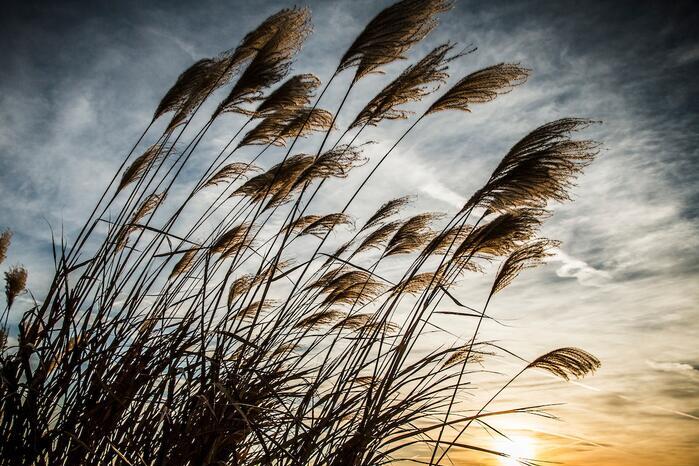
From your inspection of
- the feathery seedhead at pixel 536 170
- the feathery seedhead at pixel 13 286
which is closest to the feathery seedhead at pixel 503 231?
the feathery seedhead at pixel 536 170

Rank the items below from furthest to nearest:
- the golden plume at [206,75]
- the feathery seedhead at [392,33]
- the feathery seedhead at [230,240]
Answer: the feathery seedhead at [230,240] → the golden plume at [206,75] → the feathery seedhead at [392,33]

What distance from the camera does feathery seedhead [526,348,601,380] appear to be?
2703mm

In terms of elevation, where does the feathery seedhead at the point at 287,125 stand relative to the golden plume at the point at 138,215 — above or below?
above

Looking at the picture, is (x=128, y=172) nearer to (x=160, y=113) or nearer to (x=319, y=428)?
(x=160, y=113)

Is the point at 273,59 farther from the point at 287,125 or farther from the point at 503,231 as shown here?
the point at 503,231

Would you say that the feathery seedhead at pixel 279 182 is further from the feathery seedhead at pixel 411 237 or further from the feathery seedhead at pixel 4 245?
the feathery seedhead at pixel 4 245

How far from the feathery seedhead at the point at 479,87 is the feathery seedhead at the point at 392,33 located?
37 centimetres

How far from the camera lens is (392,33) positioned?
2453 millimetres

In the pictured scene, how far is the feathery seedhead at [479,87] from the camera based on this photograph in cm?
252

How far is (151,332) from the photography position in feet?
8.29

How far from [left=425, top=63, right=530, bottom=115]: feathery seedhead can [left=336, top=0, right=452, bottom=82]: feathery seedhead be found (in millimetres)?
372

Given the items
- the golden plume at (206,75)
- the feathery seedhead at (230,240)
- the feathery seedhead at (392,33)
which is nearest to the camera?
the feathery seedhead at (392,33)

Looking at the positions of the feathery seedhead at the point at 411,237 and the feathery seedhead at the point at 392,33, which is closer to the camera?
the feathery seedhead at the point at 392,33

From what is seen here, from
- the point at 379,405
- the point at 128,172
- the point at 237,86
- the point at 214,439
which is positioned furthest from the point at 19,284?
the point at 379,405
